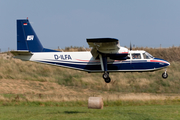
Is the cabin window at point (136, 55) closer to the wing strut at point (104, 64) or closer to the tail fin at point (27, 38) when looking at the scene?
the wing strut at point (104, 64)

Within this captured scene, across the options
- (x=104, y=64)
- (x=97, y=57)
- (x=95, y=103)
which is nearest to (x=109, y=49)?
(x=104, y=64)

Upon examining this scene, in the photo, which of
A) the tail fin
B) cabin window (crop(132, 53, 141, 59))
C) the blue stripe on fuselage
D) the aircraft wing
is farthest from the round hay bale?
the tail fin

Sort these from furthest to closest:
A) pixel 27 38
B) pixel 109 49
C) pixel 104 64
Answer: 1. pixel 27 38
2. pixel 104 64
3. pixel 109 49

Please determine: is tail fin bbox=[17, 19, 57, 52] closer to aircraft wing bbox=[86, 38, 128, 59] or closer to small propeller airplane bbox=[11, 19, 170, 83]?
small propeller airplane bbox=[11, 19, 170, 83]

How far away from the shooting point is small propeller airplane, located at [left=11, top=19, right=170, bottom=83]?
1005 inches

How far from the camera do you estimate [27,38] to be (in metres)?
29.2

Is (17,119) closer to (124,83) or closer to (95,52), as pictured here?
(95,52)

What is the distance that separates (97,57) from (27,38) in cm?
744

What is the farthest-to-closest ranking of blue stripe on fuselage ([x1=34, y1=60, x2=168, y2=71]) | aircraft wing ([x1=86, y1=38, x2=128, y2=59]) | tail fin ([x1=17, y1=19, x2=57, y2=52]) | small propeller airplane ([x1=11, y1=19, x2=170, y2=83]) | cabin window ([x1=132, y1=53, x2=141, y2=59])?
tail fin ([x1=17, y1=19, x2=57, y2=52]), cabin window ([x1=132, y1=53, x2=141, y2=59]), blue stripe on fuselage ([x1=34, y1=60, x2=168, y2=71]), small propeller airplane ([x1=11, y1=19, x2=170, y2=83]), aircraft wing ([x1=86, y1=38, x2=128, y2=59])

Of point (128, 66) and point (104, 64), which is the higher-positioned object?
point (104, 64)

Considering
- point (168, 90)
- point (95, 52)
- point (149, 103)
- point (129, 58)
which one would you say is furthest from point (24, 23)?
point (168, 90)

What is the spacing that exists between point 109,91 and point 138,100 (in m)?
11.8

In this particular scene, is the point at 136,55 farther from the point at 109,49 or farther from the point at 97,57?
the point at 97,57

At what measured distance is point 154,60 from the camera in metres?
26.7
